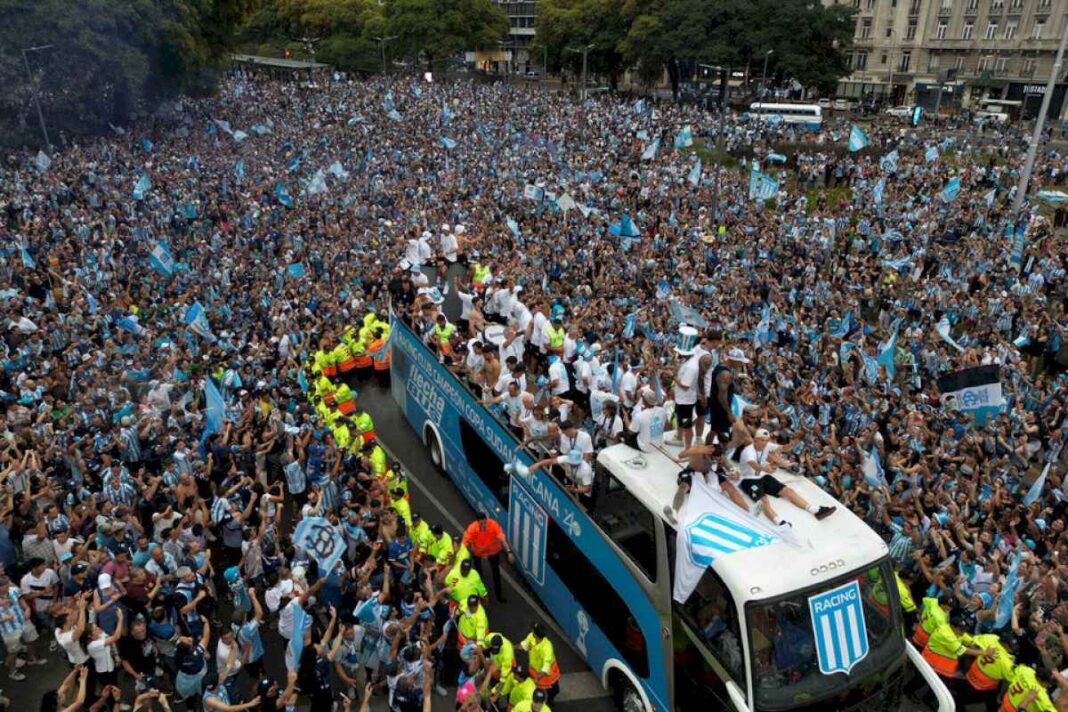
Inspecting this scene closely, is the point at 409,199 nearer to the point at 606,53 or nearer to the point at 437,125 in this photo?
the point at 437,125

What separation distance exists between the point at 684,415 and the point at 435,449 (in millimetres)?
5850

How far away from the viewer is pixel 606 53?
69.6 m

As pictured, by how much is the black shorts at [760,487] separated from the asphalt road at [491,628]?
10.5ft

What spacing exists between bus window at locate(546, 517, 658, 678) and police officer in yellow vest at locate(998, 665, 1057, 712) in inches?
132

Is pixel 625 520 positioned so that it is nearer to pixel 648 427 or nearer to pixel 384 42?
pixel 648 427

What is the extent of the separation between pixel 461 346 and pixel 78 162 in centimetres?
2340

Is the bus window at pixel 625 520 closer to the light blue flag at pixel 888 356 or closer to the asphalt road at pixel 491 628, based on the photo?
the asphalt road at pixel 491 628

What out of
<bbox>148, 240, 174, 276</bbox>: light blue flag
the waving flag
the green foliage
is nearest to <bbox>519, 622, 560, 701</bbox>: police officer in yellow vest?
the waving flag

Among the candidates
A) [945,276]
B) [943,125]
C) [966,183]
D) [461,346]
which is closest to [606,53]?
[943,125]

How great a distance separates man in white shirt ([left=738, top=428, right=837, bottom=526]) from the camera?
6742 mm

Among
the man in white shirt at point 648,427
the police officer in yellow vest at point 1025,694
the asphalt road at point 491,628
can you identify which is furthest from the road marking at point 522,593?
the police officer in yellow vest at point 1025,694

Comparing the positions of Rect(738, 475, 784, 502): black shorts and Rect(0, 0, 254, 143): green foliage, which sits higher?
Rect(0, 0, 254, 143): green foliage

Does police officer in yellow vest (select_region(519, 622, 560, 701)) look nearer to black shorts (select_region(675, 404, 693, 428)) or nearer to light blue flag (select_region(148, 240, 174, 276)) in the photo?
black shorts (select_region(675, 404, 693, 428))

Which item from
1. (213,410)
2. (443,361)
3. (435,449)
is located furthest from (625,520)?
(213,410)
